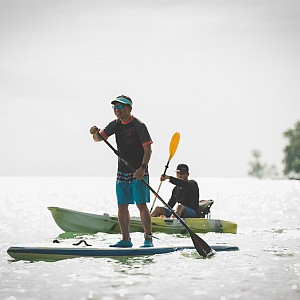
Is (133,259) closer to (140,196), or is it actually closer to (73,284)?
(140,196)

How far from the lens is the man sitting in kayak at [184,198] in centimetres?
1430

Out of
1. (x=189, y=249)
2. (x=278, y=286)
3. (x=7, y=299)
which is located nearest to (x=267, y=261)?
(x=189, y=249)

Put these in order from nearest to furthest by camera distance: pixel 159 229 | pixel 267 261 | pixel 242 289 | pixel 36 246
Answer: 1. pixel 242 289
2. pixel 36 246
3. pixel 267 261
4. pixel 159 229

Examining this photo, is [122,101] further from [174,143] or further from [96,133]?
[174,143]

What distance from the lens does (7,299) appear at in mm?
7035

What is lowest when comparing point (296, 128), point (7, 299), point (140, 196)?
point (7, 299)

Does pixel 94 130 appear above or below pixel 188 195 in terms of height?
above

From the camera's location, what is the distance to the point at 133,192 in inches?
386

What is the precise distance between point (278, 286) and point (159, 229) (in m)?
6.83

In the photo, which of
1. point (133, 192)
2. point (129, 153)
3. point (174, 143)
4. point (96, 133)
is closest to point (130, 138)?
point (129, 153)

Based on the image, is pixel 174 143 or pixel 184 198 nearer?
pixel 174 143

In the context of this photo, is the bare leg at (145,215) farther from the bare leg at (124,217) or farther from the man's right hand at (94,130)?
the man's right hand at (94,130)

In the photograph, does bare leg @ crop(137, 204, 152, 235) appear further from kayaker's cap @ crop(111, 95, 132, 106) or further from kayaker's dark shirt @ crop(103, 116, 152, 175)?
kayaker's cap @ crop(111, 95, 132, 106)

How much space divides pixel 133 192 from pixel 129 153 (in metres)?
0.64
